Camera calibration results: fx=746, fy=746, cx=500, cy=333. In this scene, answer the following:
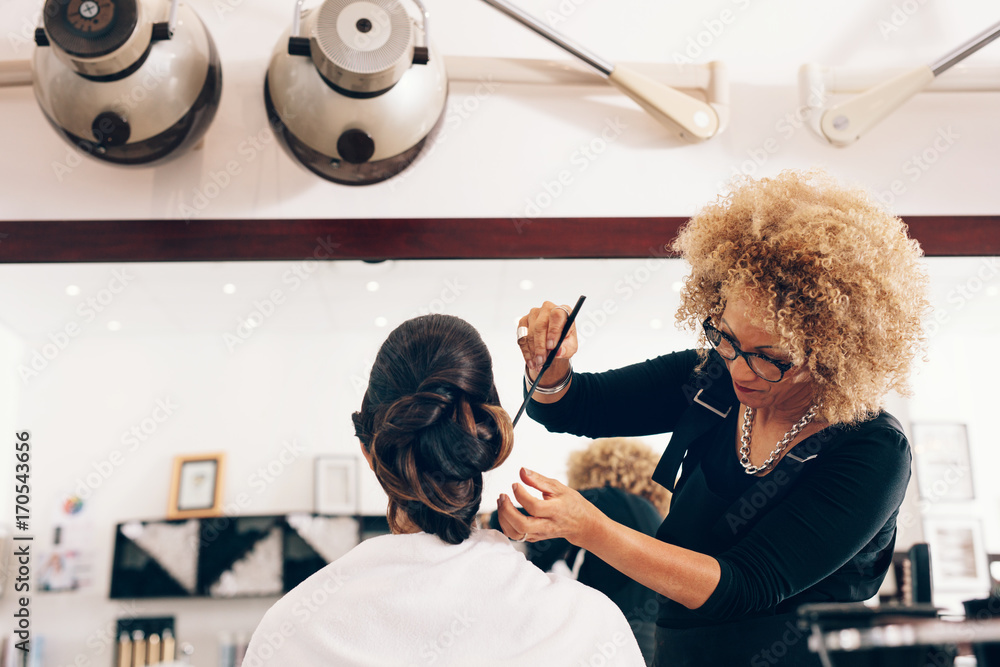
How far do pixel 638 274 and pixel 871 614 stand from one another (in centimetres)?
84

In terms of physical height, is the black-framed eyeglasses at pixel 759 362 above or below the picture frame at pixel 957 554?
above

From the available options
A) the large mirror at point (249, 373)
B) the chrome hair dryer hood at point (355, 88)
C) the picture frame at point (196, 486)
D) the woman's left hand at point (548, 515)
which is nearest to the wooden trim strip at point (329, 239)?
the large mirror at point (249, 373)

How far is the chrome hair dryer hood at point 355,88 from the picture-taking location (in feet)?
4.15

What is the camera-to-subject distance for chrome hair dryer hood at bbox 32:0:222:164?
4.04ft

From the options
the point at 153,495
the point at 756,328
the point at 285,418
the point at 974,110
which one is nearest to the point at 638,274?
the point at 756,328

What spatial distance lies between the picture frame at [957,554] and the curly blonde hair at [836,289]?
1.45 ft

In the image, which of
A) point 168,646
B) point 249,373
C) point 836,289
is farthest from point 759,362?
point 168,646

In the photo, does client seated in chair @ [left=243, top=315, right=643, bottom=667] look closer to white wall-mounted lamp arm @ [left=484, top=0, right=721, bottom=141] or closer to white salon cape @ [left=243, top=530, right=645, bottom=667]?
white salon cape @ [left=243, top=530, right=645, bottom=667]

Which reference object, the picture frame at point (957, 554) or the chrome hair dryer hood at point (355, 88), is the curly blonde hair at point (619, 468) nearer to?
the picture frame at point (957, 554)

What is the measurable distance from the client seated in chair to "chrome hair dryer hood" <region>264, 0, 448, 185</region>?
0.47 meters

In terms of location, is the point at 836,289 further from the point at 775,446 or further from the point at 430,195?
the point at 430,195

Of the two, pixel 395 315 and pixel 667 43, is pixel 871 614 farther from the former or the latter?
pixel 667 43

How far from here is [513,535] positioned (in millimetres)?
1010

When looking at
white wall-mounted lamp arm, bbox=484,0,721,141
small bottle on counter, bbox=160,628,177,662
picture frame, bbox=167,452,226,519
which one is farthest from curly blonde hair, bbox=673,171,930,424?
small bottle on counter, bbox=160,628,177,662
